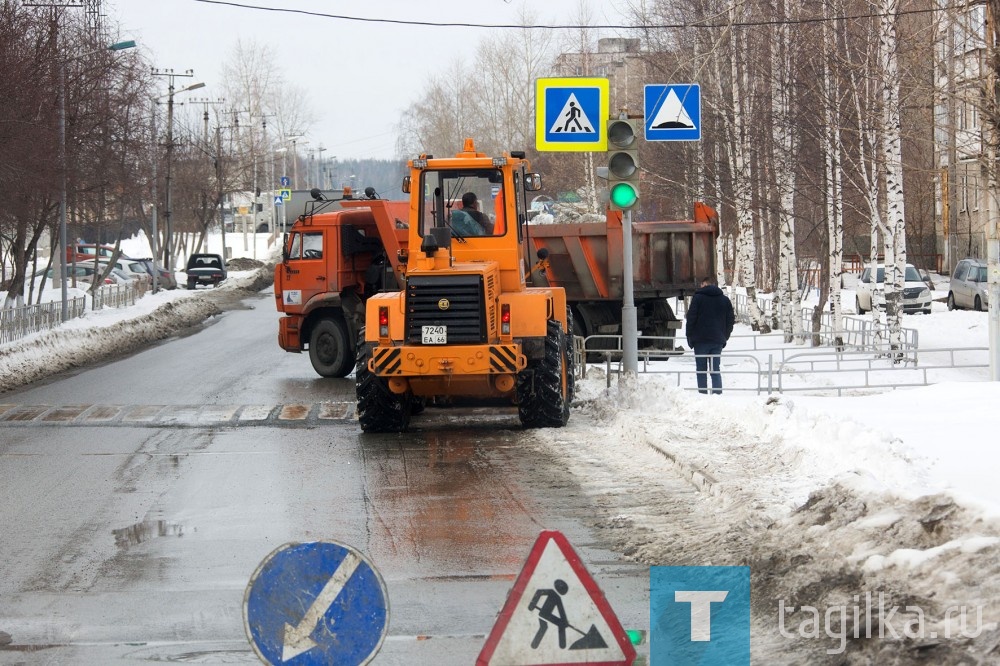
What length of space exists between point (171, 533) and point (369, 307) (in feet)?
18.2

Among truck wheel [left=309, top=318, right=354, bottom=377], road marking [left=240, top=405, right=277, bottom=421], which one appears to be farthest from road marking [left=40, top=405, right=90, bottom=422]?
truck wheel [left=309, top=318, right=354, bottom=377]

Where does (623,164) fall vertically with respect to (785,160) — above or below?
below

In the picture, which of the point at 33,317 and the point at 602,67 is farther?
the point at 602,67

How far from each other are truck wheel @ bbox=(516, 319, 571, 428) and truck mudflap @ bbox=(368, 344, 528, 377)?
1.39ft

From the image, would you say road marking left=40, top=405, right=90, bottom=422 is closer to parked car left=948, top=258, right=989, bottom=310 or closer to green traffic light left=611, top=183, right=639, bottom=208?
green traffic light left=611, top=183, right=639, bottom=208

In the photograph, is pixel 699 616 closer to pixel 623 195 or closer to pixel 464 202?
pixel 464 202

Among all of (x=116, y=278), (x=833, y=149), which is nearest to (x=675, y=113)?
(x=833, y=149)

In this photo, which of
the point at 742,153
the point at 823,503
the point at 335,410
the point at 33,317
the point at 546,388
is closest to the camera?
the point at 823,503

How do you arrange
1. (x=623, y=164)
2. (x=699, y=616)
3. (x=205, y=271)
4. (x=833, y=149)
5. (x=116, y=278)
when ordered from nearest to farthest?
(x=699, y=616) < (x=623, y=164) < (x=833, y=149) < (x=116, y=278) < (x=205, y=271)

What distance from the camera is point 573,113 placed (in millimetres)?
16594

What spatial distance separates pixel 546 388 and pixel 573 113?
4183 mm

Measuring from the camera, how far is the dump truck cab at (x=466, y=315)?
14047 mm

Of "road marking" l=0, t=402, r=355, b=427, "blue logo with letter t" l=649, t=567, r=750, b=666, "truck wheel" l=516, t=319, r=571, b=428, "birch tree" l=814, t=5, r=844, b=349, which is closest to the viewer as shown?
"blue logo with letter t" l=649, t=567, r=750, b=666

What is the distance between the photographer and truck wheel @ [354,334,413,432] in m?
14.5
